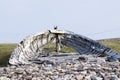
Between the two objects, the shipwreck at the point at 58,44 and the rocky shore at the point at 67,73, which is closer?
the rocky shore at the point at 67,73

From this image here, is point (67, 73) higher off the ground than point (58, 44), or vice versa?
point (58, 44)

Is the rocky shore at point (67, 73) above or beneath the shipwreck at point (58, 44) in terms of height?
beneath

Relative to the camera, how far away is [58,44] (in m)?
40.1

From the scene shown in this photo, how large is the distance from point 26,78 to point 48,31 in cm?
1930

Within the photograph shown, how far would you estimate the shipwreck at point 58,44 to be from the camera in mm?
35281

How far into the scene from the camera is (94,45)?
38.4 meters

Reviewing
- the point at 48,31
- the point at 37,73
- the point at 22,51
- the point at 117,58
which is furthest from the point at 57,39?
the point at 37,73

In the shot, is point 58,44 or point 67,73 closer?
point 67,73

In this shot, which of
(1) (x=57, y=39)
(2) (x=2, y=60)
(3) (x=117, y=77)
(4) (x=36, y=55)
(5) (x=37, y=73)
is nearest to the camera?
(3) (x=117, y=77)

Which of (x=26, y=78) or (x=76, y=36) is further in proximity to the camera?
(x=76, y=36)

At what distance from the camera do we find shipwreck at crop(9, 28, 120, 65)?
1389 inches

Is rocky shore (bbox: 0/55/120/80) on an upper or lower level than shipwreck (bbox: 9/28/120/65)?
lower

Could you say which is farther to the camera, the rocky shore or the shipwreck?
the shipwreck

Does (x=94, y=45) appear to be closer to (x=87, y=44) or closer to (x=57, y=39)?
(x=87, y=44)
